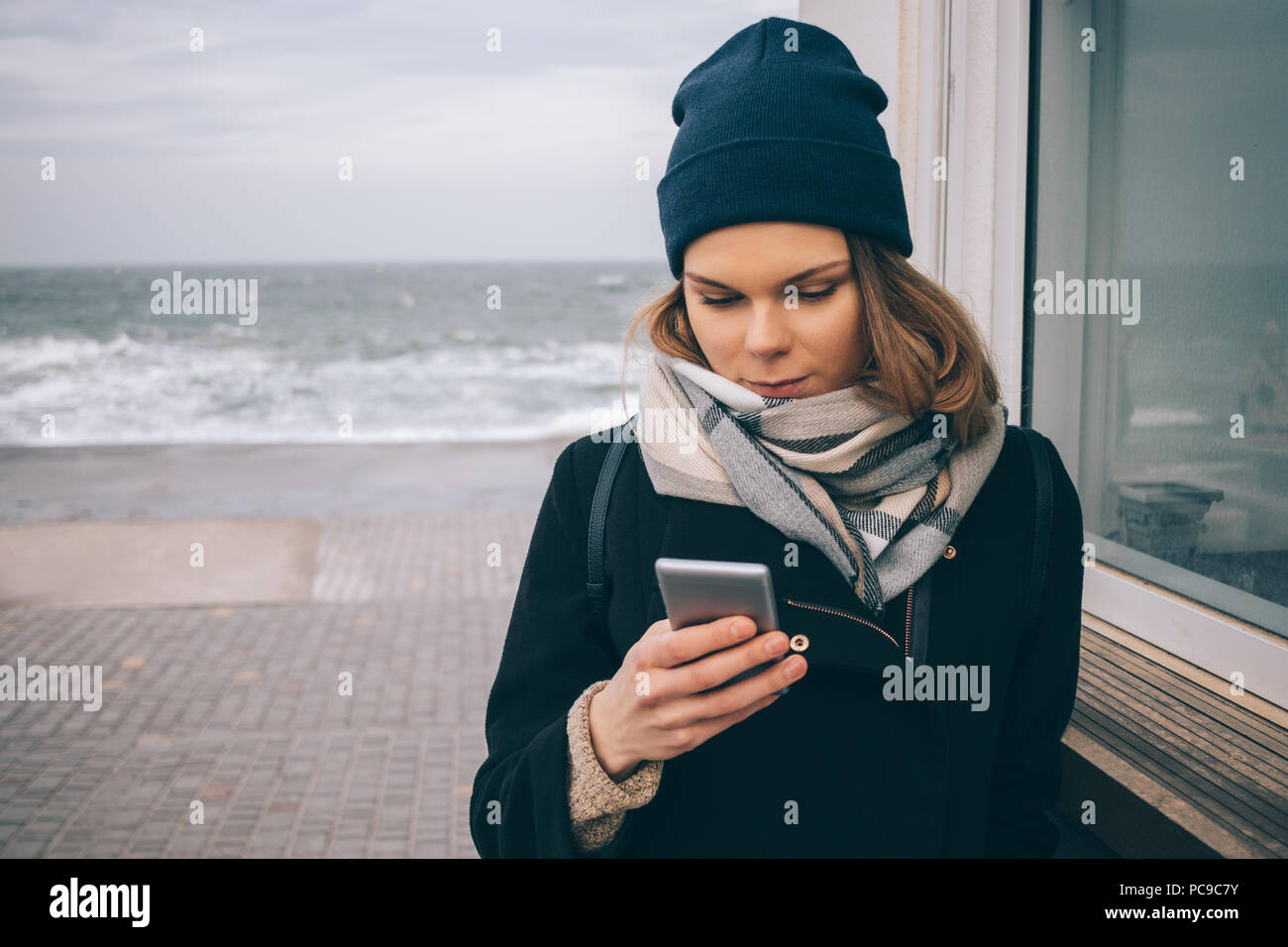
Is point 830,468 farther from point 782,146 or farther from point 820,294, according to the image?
point 782,146

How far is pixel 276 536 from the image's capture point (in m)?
9.55

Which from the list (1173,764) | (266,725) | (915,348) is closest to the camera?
(915,348)

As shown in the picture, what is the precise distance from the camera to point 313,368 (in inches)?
1177

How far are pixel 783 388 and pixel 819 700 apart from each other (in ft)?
1.49

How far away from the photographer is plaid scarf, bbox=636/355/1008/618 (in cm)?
143

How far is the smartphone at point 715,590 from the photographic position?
113 cm

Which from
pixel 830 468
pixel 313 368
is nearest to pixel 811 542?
pixel 830 468

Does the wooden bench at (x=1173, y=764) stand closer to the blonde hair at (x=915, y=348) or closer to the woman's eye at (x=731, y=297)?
the blonde hair at (x=915, y=348)

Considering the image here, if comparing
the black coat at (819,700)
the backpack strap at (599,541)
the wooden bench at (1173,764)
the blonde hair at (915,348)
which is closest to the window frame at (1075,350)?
the wooden bench at (1173,764)

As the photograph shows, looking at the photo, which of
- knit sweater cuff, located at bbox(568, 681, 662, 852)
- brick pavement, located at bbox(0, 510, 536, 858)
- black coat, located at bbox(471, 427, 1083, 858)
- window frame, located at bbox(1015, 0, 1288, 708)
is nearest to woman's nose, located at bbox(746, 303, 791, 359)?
black coat, located at bbox(471, 427, 1083, 858)

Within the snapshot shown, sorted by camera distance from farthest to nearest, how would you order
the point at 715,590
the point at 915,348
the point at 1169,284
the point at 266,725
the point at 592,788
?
the point at 266,725, the point at 1169,284, the point at 915,348, the point at 592,788, the point at 715,590

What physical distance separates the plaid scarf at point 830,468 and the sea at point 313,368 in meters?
0.23

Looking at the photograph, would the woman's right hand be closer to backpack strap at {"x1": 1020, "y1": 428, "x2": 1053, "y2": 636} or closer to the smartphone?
the smartphone
